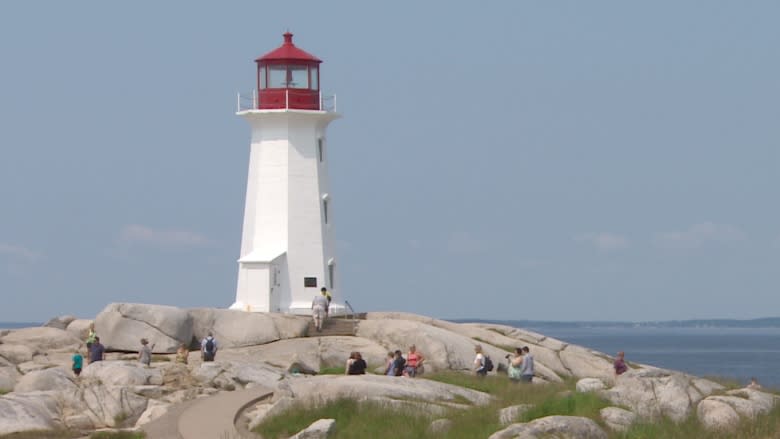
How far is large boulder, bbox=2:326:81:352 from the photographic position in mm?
38719

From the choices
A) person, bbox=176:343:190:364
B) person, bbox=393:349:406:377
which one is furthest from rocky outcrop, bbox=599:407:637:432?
person, bbox=176:343:190:364

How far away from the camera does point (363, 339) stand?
131ft

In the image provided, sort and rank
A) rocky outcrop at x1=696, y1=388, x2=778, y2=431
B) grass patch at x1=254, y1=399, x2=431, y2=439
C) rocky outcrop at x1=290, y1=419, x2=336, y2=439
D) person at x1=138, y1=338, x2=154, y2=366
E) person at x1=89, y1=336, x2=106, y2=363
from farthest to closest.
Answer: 1. person at x1=89, y1=336, x2=106, y2=363
2. person at x1=138, y1=338, x2=154, y2=366
3. rocky outcrop at x1=696, y1=388, x2=778, y2=431
4. grass patch at x1=254, y1=399, x2=431, y2=439
5. rocky outcrop at x1=290, y1=419, x2=336, y2=439

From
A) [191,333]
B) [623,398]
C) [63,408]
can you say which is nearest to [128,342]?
[191,333]

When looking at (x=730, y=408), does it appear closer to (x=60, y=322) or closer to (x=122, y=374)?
(x=122, y=374)

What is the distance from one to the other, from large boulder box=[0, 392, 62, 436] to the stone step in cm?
1234

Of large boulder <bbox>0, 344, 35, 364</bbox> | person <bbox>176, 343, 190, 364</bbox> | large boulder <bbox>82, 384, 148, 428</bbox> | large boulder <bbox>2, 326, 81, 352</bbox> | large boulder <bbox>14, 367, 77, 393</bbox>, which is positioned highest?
large boulder <bbox>2, 326, 81, 352</bbox>

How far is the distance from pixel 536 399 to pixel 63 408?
30.6ft

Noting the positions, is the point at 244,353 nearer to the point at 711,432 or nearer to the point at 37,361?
the point at 37,361

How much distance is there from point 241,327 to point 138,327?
283 cm

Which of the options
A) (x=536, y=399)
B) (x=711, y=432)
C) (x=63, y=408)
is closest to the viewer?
(x=711, y=432)

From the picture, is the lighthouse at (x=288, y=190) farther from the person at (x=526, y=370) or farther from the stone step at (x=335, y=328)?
the person at (x=526, y=370)

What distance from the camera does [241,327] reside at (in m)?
39.7

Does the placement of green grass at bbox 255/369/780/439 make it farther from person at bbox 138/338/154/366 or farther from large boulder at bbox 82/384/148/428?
person at bbox 138/338/154/366
